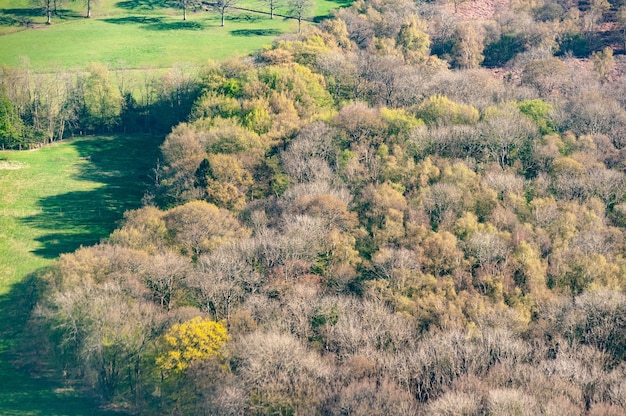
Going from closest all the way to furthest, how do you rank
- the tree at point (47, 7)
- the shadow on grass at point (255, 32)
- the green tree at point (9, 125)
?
the green tree at point (9, 125)
the tree at point (47, 7)
the shadow on grass at point (255, 32)

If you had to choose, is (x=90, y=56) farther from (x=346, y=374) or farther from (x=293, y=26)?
(x=346, y=374)

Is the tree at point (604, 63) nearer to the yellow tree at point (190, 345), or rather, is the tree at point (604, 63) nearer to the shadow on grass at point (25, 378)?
the yellow tree at point (190, 345)

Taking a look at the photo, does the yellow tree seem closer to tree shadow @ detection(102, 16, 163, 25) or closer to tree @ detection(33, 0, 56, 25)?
tree shadow @ detection(102, 16, 163, 25)

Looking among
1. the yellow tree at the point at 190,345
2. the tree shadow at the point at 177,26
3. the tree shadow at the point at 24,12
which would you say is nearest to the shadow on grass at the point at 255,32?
the tree shadow at the point at 177,26

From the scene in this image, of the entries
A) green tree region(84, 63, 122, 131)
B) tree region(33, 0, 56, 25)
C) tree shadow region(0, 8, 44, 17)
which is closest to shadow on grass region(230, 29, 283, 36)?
green tree region(84, 63, 122, 131)

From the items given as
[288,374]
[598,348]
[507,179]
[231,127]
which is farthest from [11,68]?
[598,348]
